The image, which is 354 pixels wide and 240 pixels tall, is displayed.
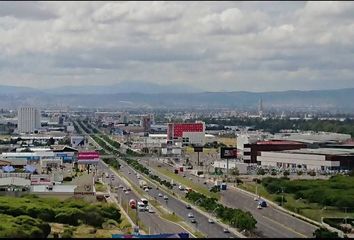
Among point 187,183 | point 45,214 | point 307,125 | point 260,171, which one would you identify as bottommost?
point 187,183

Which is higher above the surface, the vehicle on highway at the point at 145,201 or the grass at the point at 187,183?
the vehicle on highway at the point at 145,201

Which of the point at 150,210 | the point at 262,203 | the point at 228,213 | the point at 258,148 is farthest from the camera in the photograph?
the point at 258,148

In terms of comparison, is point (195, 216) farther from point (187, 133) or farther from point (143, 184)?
point (187, 133)

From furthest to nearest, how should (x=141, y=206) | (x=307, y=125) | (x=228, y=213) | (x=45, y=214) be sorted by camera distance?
(x=307, y=125) < (x=141, y=206) < (x=228, y=213) < (x=45, y=214)

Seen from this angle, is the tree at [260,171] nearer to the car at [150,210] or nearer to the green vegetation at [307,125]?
the car at [150,210]

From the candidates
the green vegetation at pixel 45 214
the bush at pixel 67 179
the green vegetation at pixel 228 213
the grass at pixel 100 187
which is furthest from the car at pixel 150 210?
the bush at pixel 67 179

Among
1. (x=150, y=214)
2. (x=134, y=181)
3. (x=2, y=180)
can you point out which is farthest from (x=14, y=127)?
(x=150, y=214)

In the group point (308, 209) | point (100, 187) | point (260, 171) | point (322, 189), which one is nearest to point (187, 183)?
point (100, 187)
